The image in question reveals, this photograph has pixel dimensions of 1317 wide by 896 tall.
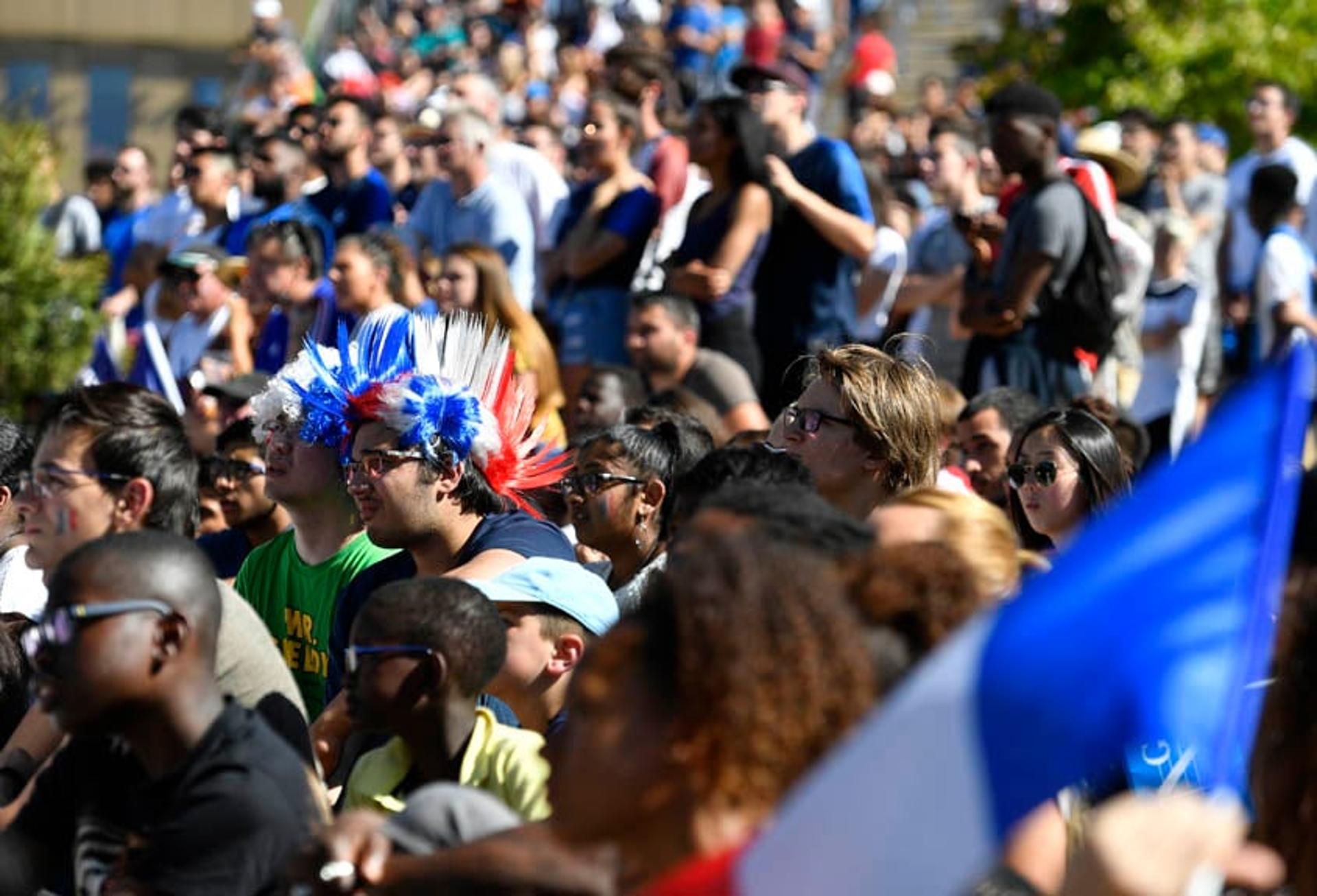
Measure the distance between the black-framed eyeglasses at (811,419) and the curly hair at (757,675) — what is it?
9.13 ft

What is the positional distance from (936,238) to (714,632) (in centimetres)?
786

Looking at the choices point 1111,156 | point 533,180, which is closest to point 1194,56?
point 1111,156

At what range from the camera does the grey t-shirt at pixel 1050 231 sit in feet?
25.7

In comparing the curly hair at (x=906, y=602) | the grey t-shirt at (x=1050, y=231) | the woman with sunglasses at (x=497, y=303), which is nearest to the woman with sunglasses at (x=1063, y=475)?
the grey t-shirt at (x=1050, y=231)

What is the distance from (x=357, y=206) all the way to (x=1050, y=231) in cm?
472

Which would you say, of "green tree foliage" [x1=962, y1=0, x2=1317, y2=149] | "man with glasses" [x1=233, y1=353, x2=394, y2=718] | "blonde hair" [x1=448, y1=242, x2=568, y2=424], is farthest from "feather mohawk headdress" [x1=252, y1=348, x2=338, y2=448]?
"green tree foliage" [x1=962, y1=0, x2=1317, y2=149]

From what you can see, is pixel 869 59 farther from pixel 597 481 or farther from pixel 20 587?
pixel 20 587

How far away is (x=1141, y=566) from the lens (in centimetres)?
243

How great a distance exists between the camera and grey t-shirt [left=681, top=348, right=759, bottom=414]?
816 centimetres

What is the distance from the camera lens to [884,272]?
9.42 meters

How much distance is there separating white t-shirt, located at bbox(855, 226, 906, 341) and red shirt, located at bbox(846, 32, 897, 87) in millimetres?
7920

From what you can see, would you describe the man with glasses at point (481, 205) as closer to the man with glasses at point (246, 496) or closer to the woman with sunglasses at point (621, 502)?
the man with glasses at point (246, 496)

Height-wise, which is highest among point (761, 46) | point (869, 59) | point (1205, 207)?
point (1205, 207)

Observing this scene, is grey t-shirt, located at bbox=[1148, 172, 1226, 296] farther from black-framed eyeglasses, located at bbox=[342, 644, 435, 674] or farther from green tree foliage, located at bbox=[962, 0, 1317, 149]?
black-framed eyeglasses, located at bbox=[342, 644, 435, 674]
